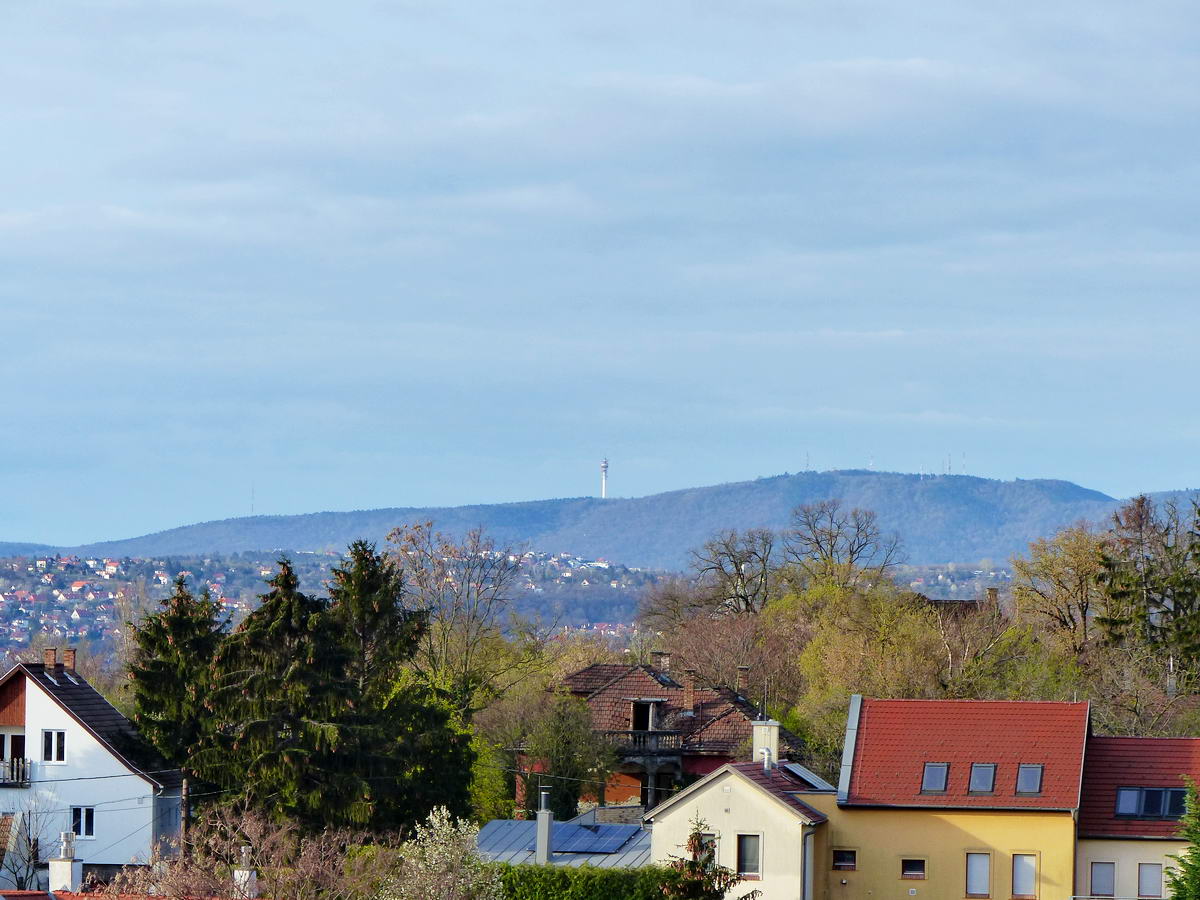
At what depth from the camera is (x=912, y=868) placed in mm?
51406

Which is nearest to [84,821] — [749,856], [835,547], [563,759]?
[563,759]

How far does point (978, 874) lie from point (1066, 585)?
115 ft

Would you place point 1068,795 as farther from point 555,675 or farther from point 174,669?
point 555,675

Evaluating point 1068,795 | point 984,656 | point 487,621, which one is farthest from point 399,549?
point 1068,795

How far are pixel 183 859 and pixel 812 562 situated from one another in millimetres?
68454

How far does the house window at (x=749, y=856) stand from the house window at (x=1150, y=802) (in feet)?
32.4

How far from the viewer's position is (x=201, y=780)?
55.1 meters

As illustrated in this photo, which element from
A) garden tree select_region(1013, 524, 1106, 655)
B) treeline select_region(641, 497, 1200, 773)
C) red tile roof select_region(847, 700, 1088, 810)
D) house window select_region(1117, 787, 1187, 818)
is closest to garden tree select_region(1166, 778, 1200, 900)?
house window select_region(1117, 787, 1187, 818)

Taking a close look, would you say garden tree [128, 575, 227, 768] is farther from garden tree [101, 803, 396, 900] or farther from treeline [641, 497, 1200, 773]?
treeline [641, 497, 1200, 773]

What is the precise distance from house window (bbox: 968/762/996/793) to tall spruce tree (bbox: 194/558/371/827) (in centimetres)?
1678

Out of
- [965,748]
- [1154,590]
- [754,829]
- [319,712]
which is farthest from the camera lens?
[1154,590]

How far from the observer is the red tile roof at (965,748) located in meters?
51.3

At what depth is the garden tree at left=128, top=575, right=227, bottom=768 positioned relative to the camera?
60.0m

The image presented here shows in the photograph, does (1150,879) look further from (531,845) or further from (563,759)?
(563,759)
